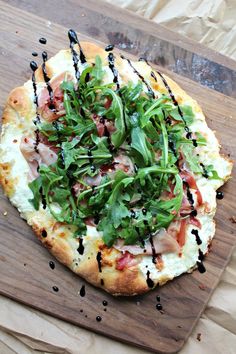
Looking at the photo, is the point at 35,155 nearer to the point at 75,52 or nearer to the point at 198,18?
the point at 75,52

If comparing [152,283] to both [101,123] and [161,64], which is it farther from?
[161,64]

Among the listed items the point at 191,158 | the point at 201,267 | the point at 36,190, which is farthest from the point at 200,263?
the point at 36,190

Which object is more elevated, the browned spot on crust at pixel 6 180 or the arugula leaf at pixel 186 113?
the arugula leaf at pixel 186 113

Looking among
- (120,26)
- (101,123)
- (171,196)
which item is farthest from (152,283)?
(120,26)

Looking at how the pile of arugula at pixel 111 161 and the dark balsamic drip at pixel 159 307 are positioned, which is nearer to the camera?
the pile of arugula at pixel 111 161

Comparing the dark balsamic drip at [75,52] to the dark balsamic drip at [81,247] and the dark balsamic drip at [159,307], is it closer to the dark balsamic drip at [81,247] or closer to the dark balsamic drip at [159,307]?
the dark balsamic drip at [81,247]

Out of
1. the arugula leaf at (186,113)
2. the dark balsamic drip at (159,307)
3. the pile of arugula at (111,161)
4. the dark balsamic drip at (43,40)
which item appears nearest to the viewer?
the pile of arugula at (111,161)

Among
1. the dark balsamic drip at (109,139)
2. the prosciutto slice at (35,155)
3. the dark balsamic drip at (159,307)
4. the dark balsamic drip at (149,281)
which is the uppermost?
the dark balsamic drip at (109,139)

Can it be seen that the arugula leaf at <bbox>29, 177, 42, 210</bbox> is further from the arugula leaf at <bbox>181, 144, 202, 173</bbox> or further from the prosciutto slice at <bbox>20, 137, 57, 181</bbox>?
the arugula leaf at <bbox>181, 144, 202, 173</bbox>

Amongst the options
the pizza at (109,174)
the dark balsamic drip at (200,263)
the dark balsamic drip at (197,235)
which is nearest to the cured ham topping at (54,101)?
the pizza at (109,174)

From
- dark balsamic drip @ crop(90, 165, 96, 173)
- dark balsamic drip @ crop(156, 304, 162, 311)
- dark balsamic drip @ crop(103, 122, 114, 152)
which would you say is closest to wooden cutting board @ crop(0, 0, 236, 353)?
dark balsamic drip @ crop(156, 304, 162, 311)

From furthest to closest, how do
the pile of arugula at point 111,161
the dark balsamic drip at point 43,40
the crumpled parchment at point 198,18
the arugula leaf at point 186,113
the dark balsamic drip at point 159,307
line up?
the crumpled parchment at point 198,18 < the dark balsamic drip at point 43,40 < the arugula leaf at point 186,113 < the dark balsamic drip at point 159,307 < the pile of arugula at point 111,161
